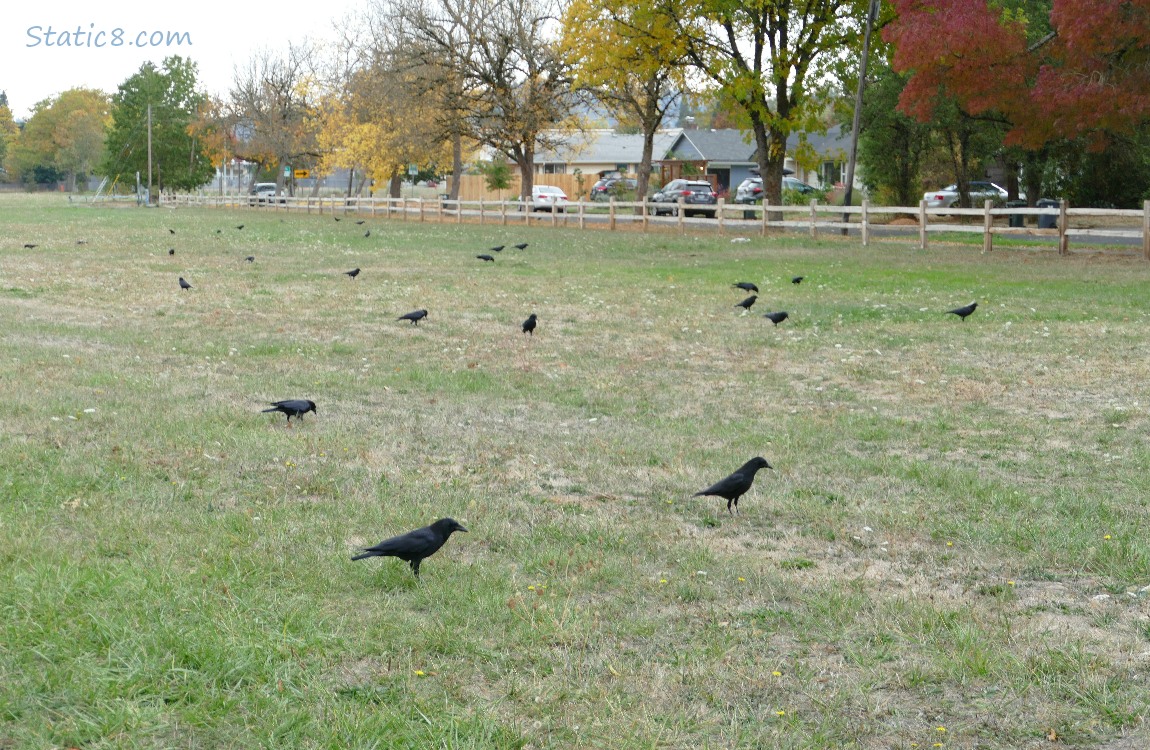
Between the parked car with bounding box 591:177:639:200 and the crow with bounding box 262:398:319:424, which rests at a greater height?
the parked car with bounding box 591:177:639:200

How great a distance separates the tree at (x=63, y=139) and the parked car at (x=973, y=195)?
8514cm

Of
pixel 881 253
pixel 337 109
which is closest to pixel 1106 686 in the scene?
pixel 881 253

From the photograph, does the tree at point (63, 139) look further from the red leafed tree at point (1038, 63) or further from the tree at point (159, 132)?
the red leafed tree at point (1038, 63)

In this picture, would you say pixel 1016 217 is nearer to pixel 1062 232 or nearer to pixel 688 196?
pixel 688 196

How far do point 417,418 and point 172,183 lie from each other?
252 feet

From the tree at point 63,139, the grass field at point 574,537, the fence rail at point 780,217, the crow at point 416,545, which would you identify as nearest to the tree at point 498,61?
the fence rail at point 780,217

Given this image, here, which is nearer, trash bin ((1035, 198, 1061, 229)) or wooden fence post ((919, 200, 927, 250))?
wooden fence post ((919, 200, 927, 250))

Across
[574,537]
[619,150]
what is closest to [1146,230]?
[574,537]

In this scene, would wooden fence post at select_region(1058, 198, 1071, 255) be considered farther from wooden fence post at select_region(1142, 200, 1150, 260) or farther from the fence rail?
wooden fence post at select_region(1142, 200, 1150, 260)

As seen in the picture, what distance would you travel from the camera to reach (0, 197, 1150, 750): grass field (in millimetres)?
4164

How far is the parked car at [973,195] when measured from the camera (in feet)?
148

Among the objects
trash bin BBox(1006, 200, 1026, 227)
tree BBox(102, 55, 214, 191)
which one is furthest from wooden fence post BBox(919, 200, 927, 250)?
tree BBox(102, 55, 214, 191)

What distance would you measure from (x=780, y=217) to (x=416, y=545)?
34.4m

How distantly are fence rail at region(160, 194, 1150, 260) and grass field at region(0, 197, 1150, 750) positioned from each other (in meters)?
13.0
